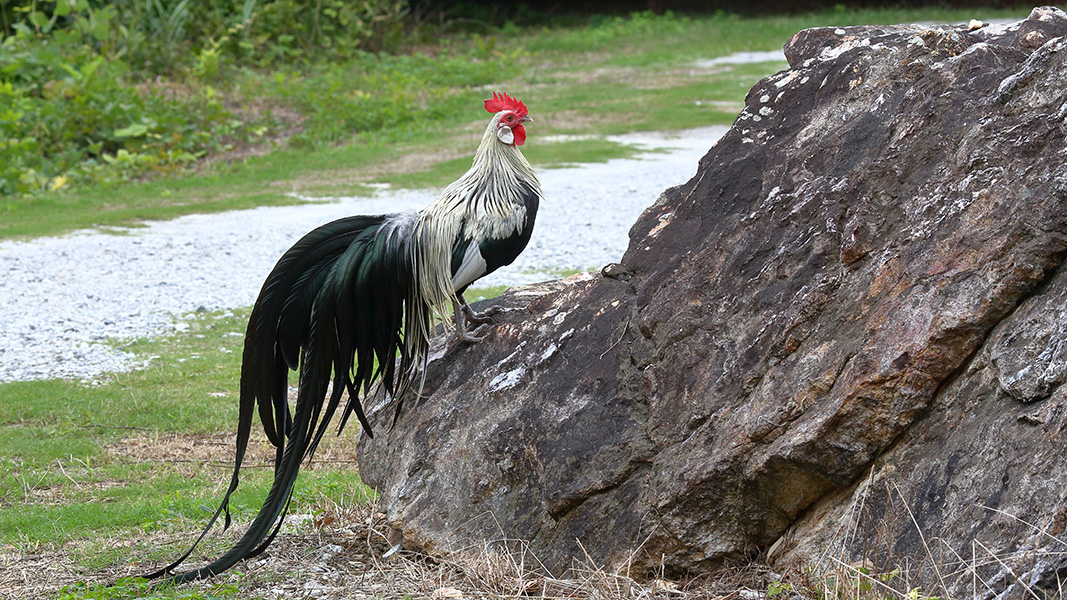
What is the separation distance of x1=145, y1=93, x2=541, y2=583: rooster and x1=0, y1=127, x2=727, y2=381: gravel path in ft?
13.1

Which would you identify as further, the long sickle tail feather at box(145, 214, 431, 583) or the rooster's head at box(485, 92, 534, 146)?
the rooster's head at box(485, 92, 534, 146)

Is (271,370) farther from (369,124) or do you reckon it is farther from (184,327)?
(369,124)

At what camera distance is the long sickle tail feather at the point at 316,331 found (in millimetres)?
4141

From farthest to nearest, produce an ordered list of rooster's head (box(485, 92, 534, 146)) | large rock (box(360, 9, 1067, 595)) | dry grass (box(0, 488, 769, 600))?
rooster's head (box(485, 92, 534, 146))
dry grass (box(0, 488, 769, 600))
large rock (box(360, 9, 1067, 595))

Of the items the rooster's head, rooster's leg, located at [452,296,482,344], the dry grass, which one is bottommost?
the dry grass

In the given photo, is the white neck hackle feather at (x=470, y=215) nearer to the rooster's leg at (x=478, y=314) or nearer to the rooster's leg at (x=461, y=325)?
Answer: the rooster's leg at (x=461, y=325)

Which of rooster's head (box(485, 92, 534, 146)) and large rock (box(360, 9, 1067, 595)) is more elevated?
rooster's head (box(485, 92, 534, 146))

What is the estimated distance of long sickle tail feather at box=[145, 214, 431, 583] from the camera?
4.14 m

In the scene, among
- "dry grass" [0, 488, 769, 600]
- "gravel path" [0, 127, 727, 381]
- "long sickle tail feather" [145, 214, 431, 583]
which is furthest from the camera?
"gravel path" [0, 127, 727, 381]

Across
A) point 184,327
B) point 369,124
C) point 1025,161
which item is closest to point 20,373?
point 184,327

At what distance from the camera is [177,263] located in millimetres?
10438

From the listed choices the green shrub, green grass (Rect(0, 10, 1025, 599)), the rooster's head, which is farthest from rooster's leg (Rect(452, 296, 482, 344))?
the green shrub

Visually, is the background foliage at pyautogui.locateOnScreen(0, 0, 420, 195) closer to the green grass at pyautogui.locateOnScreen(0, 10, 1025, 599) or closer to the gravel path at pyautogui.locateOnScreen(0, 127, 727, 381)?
the green grass at pyautogui.locateOnScreen(0, 10, 1025, 599)

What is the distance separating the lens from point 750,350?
148 inches
